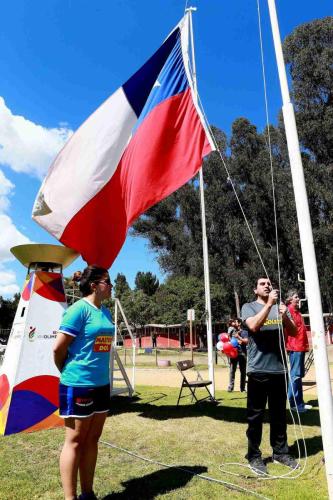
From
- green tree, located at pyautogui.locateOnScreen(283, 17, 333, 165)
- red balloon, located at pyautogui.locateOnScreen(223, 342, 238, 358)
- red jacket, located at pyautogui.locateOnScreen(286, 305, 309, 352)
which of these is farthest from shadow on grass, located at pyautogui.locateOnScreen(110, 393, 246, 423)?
green tree, located at pyautogui.locateOnScreen(283, 17, 333, 165)

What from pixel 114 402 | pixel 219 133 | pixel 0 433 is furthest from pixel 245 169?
pixel 0 433

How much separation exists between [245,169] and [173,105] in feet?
106

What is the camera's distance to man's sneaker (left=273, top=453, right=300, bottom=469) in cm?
442

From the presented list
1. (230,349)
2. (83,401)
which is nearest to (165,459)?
(83,401)

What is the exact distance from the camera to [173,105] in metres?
5.88

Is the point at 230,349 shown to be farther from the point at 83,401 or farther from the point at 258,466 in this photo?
the point at 83,401

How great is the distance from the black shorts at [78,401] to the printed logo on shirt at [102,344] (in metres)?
0.32

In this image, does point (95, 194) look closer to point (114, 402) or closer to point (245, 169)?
point (114, 402)

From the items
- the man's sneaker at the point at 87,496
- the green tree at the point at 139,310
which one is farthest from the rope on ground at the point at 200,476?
the green tree at the point at 139,310

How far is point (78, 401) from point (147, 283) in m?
79.2

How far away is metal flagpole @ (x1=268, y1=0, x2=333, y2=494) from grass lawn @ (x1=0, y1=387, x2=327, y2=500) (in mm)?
955

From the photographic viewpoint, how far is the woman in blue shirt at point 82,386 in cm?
337

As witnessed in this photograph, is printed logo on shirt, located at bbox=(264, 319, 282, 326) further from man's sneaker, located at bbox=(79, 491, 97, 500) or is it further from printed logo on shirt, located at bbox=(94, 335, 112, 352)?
man's sneaker, located at bbox=(79, 491, 97, 500)

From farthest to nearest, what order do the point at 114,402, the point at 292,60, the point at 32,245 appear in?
the point at 292,60 < the point at 114,402 < the point at 32,245
